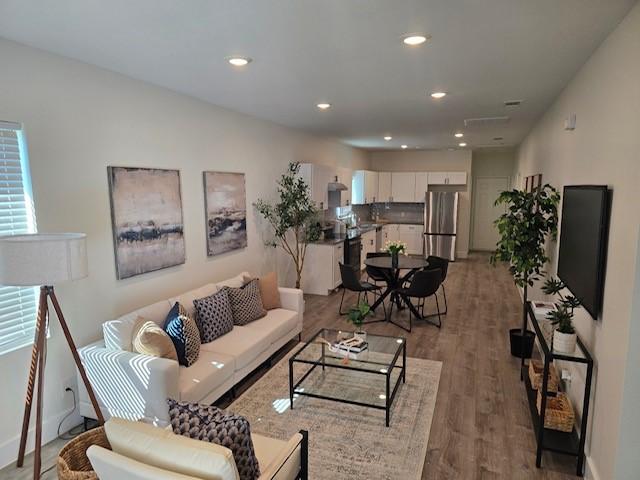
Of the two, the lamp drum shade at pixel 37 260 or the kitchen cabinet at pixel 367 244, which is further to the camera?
the kitchen cabinet at pixel 367 244

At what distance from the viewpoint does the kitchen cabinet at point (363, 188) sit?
9.05m

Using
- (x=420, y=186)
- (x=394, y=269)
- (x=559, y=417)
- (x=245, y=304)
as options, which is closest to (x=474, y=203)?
(x=420, y=186)

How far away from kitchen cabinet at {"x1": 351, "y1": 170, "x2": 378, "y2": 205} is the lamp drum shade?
6915 mm

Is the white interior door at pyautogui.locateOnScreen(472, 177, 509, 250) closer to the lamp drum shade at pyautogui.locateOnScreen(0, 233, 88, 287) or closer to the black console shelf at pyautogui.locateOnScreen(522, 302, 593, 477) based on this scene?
the black console shelf at pyautogui.locateOnScreen(522, 302, 593, 477)

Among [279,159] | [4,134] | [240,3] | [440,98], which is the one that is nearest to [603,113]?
[440,98]

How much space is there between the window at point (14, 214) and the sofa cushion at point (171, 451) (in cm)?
143

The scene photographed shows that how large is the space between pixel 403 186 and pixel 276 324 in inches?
279

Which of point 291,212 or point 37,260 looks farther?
point 291,212

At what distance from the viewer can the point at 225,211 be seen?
4.76 metres

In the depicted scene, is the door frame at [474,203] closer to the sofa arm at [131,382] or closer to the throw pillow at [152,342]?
the throw pillow at [152,342]

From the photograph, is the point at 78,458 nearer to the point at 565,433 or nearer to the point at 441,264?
the point at 565,433

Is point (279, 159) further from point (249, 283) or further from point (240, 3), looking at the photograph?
point (240, 3)

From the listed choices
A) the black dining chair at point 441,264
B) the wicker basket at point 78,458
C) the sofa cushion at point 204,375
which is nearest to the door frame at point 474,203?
the black dining chair at point 441,264

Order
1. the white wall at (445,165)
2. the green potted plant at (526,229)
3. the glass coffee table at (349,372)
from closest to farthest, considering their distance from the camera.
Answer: the glass coffee table at (349,372) < the green potted plant at (526,229) < the white wall at (445,165)
